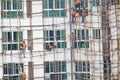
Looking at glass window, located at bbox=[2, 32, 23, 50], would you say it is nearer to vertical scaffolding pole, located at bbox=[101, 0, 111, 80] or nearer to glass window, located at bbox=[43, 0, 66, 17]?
glass window, located at bbox=[43, 0, 66, 17]

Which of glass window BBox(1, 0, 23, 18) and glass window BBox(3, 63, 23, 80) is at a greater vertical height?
glass window BBox(1, 0, 23, 18)

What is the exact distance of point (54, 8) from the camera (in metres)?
5.58

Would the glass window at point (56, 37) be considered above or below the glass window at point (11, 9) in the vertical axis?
below

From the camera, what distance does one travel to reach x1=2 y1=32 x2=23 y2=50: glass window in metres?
5.49

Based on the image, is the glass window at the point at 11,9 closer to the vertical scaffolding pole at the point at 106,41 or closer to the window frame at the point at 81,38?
the window frame at the point at 81,38

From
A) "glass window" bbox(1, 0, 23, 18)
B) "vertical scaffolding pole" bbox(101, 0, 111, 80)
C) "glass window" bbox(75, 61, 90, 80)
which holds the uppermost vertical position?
"glass window" bbox(1, 0, 23, 18)

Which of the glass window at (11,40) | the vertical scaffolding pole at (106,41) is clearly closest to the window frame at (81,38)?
the vertical scaffolding pole at (106,41)

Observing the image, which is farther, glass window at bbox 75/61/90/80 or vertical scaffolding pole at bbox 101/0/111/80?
glass window at bbox 75/61/90/80

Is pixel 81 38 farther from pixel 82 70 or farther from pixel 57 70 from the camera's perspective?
pixel 57 70

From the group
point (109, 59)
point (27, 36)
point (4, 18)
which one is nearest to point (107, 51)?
point (109, 59)

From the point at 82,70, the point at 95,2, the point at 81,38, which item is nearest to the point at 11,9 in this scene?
the point at 81,38

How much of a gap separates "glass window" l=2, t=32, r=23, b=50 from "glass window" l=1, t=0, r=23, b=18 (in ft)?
1.02

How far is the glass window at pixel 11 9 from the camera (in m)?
5.47

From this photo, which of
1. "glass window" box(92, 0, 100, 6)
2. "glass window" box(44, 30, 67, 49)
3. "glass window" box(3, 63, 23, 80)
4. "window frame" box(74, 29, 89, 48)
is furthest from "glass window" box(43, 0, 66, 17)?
"glass window" box(3, 63, 23, 80)
